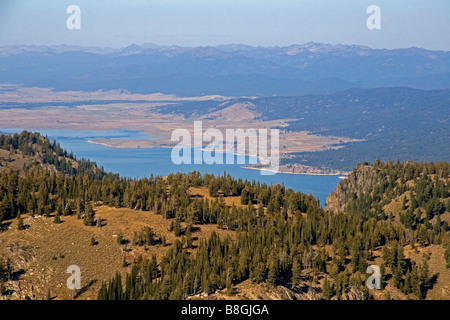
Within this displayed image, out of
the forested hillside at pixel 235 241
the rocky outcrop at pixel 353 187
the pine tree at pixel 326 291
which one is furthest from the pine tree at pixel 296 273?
the rocky outcrop at pixel 353 187

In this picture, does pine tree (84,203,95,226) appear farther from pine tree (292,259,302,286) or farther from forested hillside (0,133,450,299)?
pine tree (292,259,302,286)

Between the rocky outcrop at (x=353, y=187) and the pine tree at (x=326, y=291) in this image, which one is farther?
the rocky outcrop at (x=353, y=187)

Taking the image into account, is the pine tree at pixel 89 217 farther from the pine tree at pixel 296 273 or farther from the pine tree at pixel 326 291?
the pine tree at pixel 326 291

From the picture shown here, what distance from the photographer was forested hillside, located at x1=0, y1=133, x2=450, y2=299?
63.2 meters

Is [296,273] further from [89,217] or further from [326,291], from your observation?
[89,217]

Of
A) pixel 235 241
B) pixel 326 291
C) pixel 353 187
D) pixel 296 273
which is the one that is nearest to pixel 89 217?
pixel 235 241

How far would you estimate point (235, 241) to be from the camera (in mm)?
74438

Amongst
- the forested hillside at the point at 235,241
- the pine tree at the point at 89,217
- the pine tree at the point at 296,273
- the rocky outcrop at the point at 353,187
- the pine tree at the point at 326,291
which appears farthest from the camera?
the rocky outcrop at the point at 353,187

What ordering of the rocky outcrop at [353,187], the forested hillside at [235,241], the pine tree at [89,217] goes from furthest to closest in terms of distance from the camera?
the rocky outcrop at [353,187], the pine tree at [89,217], the forested hillside at [235,241]

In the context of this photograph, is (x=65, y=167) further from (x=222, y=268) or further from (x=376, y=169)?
(x=222, y=268)

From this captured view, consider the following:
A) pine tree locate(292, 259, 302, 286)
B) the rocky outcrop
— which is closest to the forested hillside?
pine tree locate(292, 259, 302, 286)

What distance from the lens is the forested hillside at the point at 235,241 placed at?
6316 centimetres
